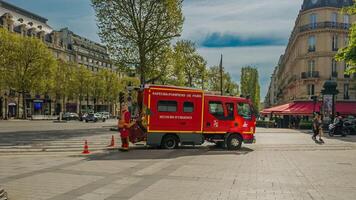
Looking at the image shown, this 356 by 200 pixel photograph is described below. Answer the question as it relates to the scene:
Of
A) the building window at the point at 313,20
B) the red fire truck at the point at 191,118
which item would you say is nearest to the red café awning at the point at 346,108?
the building window at the point at 313,20

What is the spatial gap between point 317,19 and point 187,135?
4130 centimetres

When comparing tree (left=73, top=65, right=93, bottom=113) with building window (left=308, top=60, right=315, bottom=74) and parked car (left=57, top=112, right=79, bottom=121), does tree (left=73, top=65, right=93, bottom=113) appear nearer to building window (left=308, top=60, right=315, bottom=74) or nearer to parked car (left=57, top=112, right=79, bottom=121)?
parked car (left=57, top=112, right=79, bottom=121)

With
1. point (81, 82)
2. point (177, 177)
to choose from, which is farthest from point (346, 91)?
point (81, 82)

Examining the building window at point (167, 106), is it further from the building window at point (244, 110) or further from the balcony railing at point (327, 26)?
the balcony railing at point (327, 26)

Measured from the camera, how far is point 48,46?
305 ft

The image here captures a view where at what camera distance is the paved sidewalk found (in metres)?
8.86

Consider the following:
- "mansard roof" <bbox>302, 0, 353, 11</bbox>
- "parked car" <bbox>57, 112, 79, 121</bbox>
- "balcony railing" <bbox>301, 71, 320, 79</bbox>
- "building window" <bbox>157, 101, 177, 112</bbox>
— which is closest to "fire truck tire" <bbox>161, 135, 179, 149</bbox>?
"building window" <bbox>157, 101, 177, 112</bbox>

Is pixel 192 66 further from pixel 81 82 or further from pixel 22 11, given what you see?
pixel 22 11

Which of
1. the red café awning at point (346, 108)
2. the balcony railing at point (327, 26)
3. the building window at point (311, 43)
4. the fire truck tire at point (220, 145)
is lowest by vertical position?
the fire truck tire at point (220, 145)

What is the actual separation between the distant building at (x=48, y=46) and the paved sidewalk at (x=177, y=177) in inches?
2228

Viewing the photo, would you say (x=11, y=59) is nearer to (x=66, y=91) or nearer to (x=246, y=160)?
(x=66, y=91)

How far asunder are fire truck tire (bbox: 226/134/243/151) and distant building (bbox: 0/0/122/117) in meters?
53.7

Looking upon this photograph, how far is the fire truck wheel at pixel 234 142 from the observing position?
65.0ft

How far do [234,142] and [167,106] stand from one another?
12.0 feet
